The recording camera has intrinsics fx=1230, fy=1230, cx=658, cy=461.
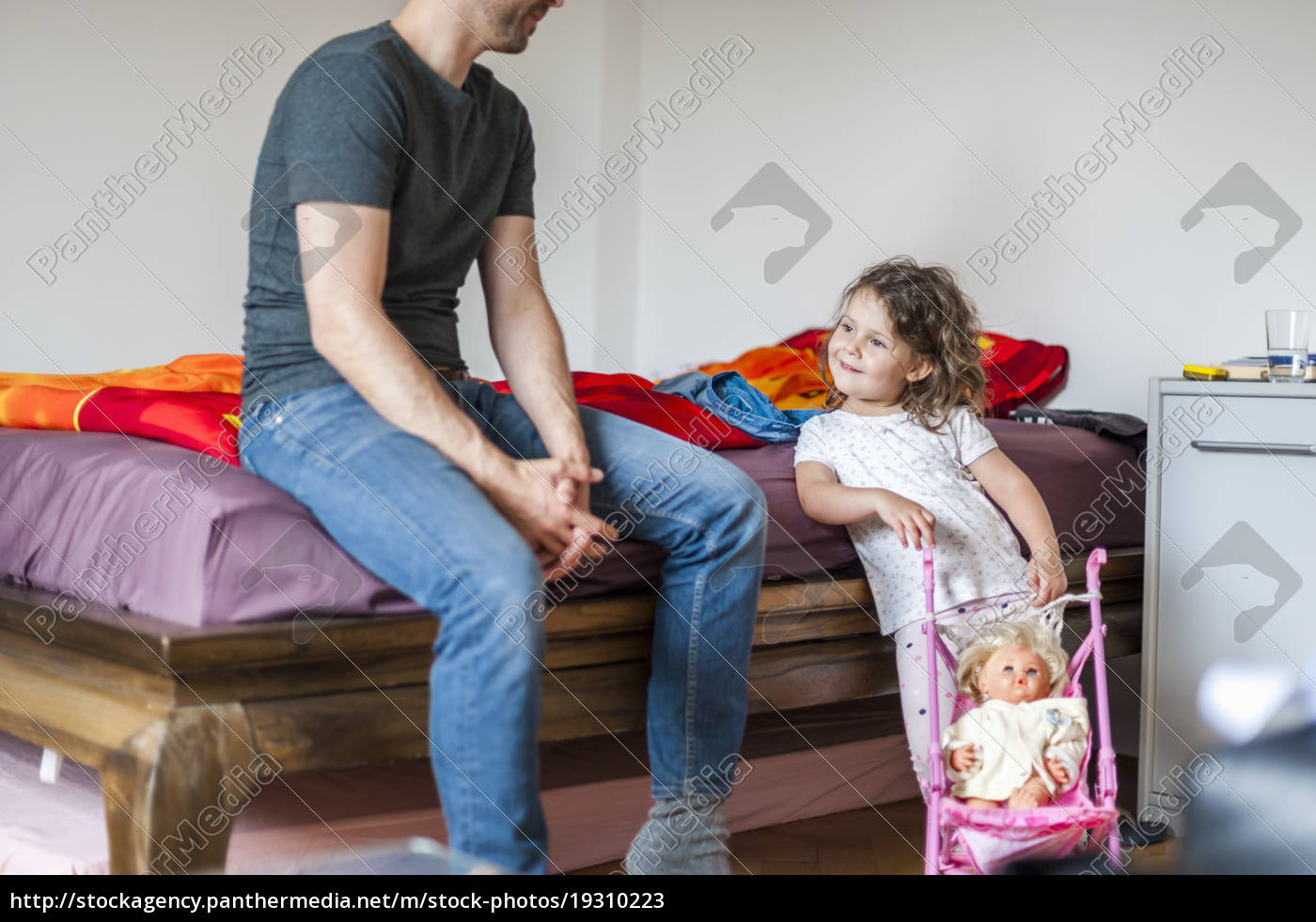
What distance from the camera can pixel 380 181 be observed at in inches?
48.3

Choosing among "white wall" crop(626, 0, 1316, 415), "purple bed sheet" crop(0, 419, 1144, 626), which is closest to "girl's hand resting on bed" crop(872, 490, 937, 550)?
"purple bed sheet" crop(0, 419, 1144, 626)

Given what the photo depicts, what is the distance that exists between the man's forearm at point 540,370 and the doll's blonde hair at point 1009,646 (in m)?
0.60

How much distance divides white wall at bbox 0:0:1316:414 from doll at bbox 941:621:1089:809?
109cm

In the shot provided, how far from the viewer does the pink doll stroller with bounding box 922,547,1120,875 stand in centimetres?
144

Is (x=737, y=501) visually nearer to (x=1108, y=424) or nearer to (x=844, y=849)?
(x=844, y=849)

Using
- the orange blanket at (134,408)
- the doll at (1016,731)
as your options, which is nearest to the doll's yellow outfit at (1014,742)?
the doll at (1016,731)

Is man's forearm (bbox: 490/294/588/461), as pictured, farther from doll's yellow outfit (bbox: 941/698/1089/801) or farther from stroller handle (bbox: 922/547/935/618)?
doll's yellow outfit (bbox: 941/698/1089/801)

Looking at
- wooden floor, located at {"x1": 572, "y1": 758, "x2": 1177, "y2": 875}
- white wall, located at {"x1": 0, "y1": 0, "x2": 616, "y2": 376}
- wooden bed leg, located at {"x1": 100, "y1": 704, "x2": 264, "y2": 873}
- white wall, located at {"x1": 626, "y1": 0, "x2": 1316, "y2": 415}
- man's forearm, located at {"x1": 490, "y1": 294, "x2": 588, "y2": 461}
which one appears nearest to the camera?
wooden bed leg, located at {"x1": 100, "y1": 704, "x2": 264, "y2": 873}

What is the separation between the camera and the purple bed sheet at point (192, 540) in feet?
3.87

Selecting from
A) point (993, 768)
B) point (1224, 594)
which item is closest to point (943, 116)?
point (1224, 594)

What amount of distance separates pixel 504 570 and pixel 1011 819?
71 cm

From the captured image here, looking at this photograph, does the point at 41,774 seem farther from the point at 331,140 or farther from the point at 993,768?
the point at 993,768

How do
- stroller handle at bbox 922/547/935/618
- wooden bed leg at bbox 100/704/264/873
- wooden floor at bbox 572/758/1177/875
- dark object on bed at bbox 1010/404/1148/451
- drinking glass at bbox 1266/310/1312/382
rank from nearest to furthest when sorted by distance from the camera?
wooden bed leg at bbox 100/704/264/873
stroller handle at bbox 922/547/935/618
wooden floor at bbox 572/758/1177/875
drinking glass at bbox 1266/310/1312/382
dark object on bed at bbox 1010/404/1148/451
